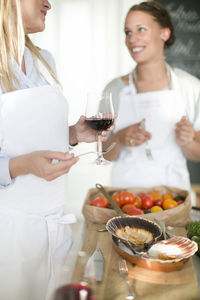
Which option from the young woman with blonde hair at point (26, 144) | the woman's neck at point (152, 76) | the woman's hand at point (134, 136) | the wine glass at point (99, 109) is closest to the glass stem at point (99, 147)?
the wine glass at point (99, 109)

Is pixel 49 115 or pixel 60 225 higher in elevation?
pixel 49 115

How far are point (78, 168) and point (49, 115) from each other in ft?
7.23

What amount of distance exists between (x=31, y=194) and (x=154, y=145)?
Result: 103 cm

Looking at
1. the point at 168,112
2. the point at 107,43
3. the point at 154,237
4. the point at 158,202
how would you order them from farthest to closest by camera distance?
1. the point at 107,43
2. the point at 168,112
3. the point at 158,202
4. the point at 154,237

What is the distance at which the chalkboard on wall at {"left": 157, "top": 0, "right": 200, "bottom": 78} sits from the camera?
2.91 metres

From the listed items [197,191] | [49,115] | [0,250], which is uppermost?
[49,115]

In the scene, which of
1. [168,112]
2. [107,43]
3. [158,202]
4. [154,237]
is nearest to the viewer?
[154,237]

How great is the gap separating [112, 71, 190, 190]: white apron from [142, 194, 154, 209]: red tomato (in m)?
0.54

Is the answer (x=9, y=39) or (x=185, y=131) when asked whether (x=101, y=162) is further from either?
(x=185, y=131)

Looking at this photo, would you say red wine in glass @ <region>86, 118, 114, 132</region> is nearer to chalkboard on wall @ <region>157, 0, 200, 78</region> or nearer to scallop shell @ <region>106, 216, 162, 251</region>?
scallop shell @ <region>106, 216, 162, 251</region>

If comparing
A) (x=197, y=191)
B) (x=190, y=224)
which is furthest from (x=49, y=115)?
(x=197, y=191)

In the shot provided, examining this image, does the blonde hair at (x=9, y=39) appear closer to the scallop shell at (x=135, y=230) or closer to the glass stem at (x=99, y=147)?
the glass stem at (x=99, y=147)

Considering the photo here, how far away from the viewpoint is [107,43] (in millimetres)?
3068

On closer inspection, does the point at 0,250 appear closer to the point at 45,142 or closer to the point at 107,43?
the point at 45,142
